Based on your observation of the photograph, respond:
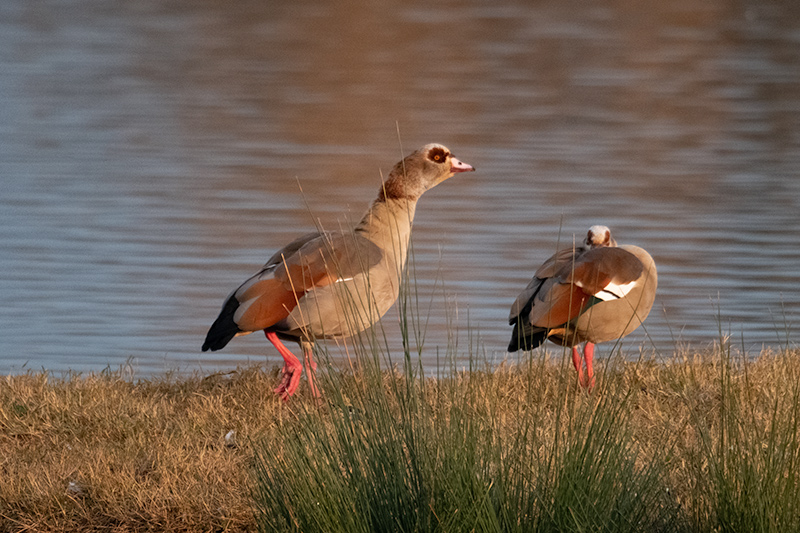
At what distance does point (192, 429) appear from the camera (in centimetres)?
545

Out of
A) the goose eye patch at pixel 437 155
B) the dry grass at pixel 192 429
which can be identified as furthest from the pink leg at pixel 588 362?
the goose eye patch at pixel 437 155

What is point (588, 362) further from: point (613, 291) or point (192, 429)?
point (192, 429)

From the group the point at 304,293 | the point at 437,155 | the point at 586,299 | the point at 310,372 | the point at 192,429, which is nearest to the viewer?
the point at 310,372

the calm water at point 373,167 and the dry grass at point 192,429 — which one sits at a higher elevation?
the dry grass at point 192,429

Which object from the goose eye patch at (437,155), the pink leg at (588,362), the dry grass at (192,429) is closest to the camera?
the dry grass at (192,429)

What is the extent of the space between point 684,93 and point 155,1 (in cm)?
2459

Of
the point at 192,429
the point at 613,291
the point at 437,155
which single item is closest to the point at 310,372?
the point at 192,429

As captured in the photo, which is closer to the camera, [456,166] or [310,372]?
[310,372]

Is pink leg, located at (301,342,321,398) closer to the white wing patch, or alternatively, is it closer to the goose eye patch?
the goose eye patch

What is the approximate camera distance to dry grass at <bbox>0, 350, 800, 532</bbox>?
Answer: 4371 mm

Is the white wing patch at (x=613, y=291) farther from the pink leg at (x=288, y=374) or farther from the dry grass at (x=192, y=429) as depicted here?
the pink leg at (x=288, y=374)

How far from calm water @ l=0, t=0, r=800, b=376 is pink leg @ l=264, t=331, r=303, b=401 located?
3.23ft

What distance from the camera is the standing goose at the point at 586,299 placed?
5.76m

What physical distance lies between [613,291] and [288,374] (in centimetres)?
172
